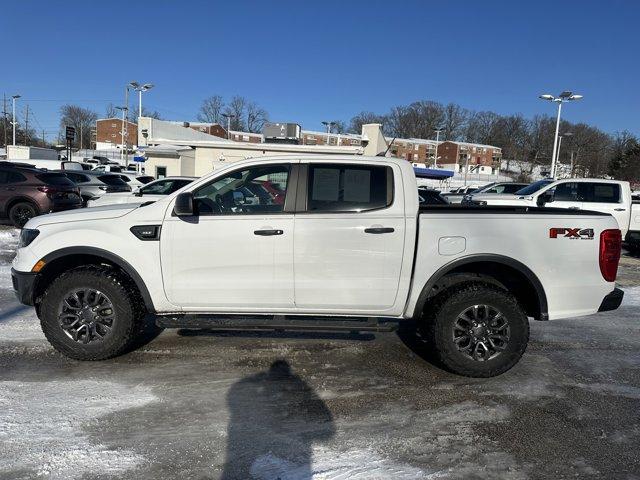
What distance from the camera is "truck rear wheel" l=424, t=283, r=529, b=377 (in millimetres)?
4266

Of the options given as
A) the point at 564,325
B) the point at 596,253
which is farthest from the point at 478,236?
the point at 564,325

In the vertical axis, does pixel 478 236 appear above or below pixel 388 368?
above

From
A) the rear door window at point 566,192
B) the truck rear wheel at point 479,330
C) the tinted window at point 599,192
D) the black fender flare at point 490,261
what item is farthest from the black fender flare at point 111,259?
the tinted window at point 599,192

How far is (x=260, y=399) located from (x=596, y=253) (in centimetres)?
318

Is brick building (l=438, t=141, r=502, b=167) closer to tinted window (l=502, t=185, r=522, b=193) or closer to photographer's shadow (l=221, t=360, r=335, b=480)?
tinted window (l=502, t=185, r=522, b=193)

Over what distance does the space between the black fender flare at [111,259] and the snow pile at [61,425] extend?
2.64 feet

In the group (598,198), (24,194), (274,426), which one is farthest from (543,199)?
(24,194)

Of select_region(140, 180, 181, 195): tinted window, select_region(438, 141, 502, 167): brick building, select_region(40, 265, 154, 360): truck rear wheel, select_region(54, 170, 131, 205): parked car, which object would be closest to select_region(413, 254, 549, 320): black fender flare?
select_region(40, 265, 154, 360): truck rear wheel

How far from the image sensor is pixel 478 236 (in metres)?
4.23

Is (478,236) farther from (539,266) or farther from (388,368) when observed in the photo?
(388,368)

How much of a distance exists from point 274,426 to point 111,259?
2118mm

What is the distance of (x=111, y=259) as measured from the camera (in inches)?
170

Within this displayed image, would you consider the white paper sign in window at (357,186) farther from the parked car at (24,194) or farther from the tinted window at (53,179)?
the tinted window at (53,179)

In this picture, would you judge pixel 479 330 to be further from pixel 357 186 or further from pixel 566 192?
pixel 566 192
